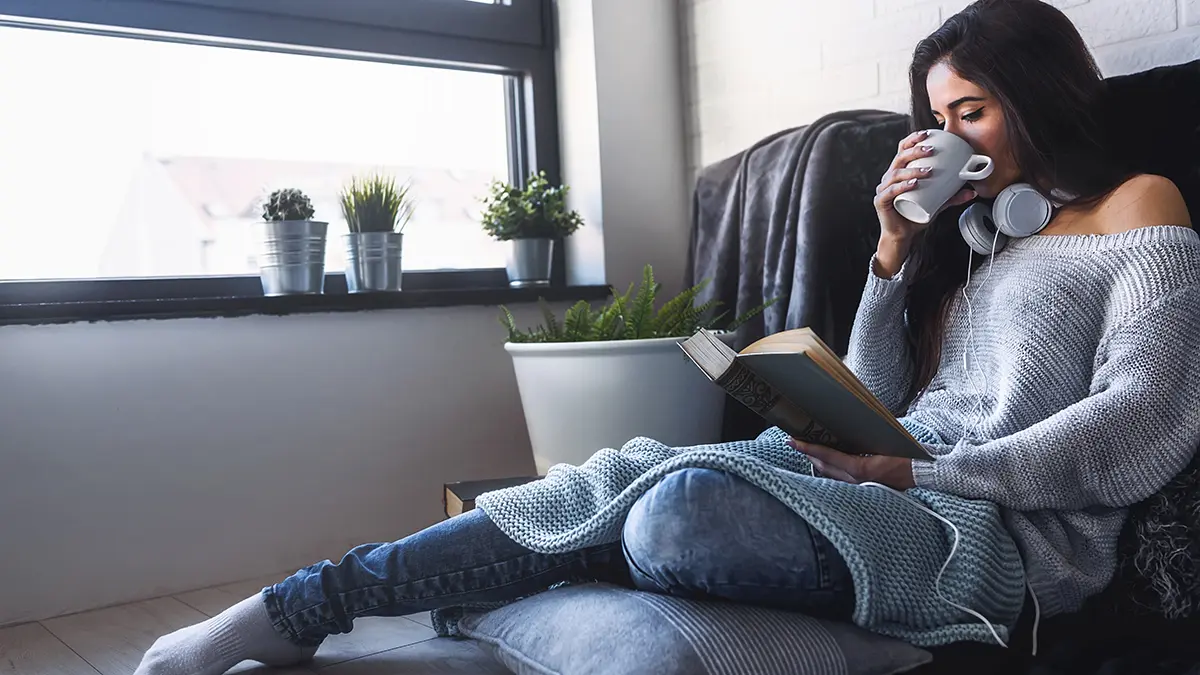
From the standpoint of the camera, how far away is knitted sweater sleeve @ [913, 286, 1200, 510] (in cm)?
111

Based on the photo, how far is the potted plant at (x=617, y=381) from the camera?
1.82m

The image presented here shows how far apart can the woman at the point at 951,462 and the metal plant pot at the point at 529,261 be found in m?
0.97

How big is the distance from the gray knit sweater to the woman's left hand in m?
0.02

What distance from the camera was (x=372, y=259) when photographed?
→ 6.88ft

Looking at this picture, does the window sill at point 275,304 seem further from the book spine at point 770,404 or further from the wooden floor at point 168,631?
the book spine at point 770,404

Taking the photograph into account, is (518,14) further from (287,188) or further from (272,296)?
(272,296)

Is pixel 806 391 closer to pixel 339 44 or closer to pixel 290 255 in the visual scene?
pixel 290 255

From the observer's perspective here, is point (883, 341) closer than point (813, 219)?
A: Yes

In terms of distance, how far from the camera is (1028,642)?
1110 millimetres

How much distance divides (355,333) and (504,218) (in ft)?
1.35

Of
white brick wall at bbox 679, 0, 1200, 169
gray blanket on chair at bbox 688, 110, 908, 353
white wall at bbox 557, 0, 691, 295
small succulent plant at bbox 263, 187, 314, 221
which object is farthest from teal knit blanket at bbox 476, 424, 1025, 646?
white wall at bbox 557, 0, 691, 295

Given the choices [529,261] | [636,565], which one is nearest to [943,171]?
[636,565]

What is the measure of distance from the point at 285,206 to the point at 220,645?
0.93 meters

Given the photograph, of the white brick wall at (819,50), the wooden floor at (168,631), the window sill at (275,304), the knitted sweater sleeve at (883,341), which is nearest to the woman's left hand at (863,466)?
Result: the knitted sweater sleeve at (883,341)
